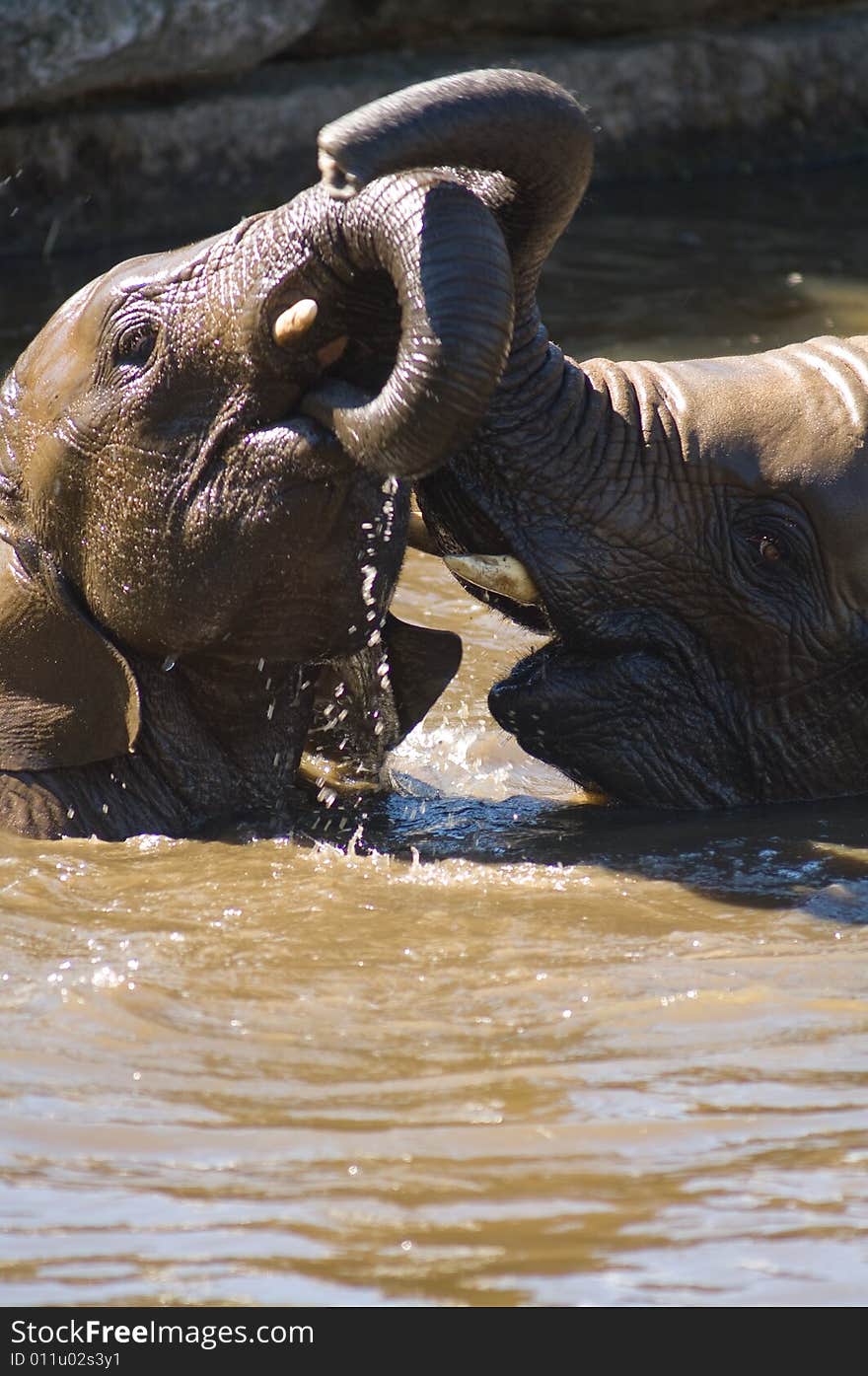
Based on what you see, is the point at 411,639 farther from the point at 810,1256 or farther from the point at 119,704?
the point at 810,1256

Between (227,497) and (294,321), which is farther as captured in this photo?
(227,497)

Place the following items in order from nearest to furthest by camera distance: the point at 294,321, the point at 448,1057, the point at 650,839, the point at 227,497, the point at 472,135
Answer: the point at 448,1057
the point at 472,135
the point at 294,321
the point at 227,497
the point at 650,839

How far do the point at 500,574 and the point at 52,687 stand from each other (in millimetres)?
1203

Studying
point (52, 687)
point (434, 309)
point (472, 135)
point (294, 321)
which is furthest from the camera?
point (52, 687)

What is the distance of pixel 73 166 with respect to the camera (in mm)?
12875

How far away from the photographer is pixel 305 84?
1377 cm

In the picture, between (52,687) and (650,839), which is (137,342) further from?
(650,839)

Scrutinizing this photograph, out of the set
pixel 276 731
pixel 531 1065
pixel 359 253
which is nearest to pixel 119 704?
pixel 276 731

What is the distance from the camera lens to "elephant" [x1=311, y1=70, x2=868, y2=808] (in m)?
5.19

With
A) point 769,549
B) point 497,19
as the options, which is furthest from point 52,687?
point 497,19

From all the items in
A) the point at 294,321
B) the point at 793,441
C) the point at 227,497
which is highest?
the point at 294,321

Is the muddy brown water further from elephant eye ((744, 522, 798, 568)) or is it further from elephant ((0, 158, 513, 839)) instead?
elephant eye ((744, 522, 798, 568))

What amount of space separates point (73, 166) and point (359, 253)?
29.1 ft
